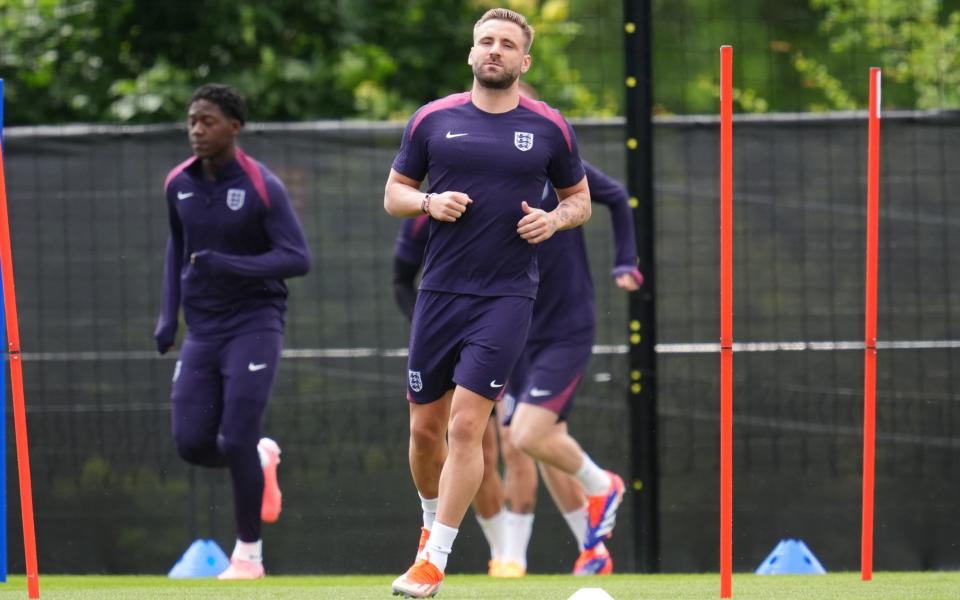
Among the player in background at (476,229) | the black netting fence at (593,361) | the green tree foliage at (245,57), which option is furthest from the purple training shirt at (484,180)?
the green tree foliage at (245,57)

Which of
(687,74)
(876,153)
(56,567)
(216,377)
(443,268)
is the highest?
(687,74)

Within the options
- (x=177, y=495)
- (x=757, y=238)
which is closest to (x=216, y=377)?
(x=177, y=495)

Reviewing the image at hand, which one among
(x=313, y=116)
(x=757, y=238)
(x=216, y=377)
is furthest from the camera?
(x=313, y=116)

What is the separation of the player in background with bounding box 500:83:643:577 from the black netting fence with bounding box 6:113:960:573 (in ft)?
2.28

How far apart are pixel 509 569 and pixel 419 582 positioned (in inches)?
108

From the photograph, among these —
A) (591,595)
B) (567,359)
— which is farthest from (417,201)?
(567,359)

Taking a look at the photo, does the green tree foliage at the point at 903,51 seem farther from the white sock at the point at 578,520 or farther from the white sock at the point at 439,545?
the white sock at the point at 439,545

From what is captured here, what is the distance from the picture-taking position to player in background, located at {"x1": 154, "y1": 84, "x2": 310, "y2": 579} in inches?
300

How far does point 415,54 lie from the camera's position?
36.6 ft

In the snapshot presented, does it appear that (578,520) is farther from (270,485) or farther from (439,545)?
(439,545)

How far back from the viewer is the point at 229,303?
7.68 metres

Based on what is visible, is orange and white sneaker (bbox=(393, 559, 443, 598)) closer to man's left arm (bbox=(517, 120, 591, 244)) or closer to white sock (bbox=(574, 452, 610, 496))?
man's left arm (bbox=(517, 120, 591, 244))

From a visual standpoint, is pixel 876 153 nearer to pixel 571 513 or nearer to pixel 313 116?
pixel 571 513

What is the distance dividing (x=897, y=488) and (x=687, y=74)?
290cm
